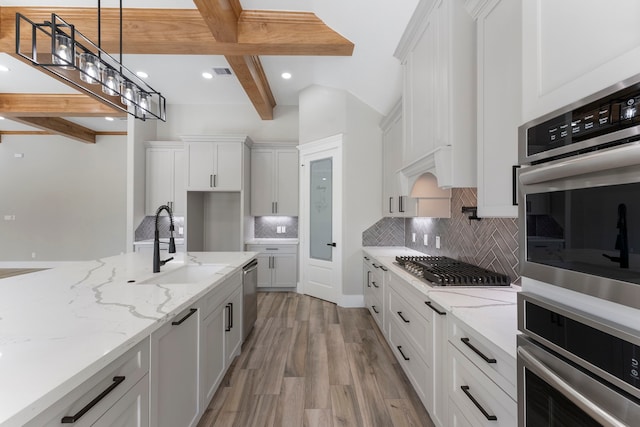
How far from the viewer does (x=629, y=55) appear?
0.61 m

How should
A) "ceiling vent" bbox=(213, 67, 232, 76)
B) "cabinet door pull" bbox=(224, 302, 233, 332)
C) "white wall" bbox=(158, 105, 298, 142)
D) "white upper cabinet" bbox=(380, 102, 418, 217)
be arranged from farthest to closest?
"white wall" bbox=(158, 105, 298, 142), "ceiling vent" bbox=(213, 67, 232, 76), "white upper cabinet" bbox=(380, 102, 418, 217), "cabinet door pull" bbox=(224, 302, 233, 332)

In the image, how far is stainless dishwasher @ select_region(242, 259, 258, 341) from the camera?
2841 mm

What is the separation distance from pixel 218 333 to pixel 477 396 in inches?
66.2

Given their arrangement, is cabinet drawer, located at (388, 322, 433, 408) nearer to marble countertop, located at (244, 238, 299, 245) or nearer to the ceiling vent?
marble countertop, located at (244, 238, 299, 245)

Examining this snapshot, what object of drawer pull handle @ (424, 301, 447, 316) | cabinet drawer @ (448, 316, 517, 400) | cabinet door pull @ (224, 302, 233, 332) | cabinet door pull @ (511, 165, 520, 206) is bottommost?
cabinet door pull @ (224, 302, 233, 332)

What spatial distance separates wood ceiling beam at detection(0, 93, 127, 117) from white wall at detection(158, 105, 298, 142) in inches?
38.7

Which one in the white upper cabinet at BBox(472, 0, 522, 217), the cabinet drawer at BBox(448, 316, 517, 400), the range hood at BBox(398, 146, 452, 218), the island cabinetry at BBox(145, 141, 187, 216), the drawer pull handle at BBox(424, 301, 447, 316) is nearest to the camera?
the cabinet drawer at BBox(448, 316, 517, 400)

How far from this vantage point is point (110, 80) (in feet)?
7.21

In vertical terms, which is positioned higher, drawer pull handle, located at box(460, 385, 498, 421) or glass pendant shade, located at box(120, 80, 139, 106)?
glass pendant shade, located at box(120, 80, 139, 106)

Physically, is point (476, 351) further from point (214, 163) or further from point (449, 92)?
point (214, 163)

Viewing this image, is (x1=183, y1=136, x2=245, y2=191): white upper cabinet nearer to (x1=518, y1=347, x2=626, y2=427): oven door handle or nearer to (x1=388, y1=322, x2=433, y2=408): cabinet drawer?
(x1=388, y1=322, x2=433, y2=408): cabinet drawer

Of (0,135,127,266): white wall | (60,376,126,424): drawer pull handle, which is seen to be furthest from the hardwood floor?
(0,135,127,266): white wall

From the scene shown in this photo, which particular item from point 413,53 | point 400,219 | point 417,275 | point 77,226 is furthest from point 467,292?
point 77,226

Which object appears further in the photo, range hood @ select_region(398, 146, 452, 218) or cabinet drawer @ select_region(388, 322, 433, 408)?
range hood @ select_region(398, 146, 452, 218)
